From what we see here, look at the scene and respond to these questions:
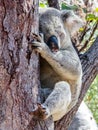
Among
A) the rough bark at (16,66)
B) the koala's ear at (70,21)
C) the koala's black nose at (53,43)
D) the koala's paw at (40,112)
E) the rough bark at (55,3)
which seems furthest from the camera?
the rough bark at (55,3)

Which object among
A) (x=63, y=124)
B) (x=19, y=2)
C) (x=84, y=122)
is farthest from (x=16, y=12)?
(x=84, y=122)

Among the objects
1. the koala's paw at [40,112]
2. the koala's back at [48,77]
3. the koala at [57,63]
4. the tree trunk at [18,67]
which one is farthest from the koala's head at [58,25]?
the koala's paw at [40,112]

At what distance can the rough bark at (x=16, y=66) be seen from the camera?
193cm

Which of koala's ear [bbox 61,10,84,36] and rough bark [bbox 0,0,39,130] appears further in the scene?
koala's ear [bbox 61,10,84,36]

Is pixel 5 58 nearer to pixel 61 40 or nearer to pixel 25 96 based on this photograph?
pixel 25 96

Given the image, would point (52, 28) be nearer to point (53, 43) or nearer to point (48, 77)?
point (53, 43)

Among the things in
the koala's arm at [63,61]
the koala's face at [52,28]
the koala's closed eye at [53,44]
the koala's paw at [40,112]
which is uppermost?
the koala's face at [52,28]

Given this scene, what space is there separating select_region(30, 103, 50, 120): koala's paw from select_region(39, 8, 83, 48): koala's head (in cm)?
48

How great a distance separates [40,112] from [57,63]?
46 cm

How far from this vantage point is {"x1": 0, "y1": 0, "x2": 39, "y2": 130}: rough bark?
1930mm

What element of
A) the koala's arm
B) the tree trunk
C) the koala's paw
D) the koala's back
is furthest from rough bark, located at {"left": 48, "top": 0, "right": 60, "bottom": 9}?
the koala's paw

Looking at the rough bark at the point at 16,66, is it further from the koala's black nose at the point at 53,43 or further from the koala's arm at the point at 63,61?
the koala's black nose at the point at 53,43

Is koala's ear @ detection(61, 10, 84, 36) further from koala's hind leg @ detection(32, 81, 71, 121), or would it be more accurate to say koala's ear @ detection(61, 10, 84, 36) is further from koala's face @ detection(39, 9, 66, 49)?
koala's hind leg @ detection(32, 81, 71, 121)

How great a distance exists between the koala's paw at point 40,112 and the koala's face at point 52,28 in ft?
1.55
